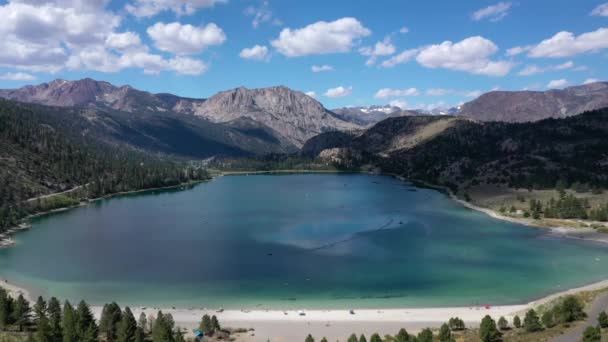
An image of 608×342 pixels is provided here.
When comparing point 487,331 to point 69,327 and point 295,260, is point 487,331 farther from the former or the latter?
point 295,260

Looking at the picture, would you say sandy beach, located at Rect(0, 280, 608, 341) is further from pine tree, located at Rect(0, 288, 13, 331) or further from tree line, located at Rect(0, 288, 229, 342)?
pine tree, located at Rect(0, 288, 13, 331)

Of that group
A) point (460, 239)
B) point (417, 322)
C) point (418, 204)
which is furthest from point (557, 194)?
point (417, 322)

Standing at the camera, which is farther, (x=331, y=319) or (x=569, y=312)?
(x=331, y=319)

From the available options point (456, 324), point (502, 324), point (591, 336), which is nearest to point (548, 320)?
point (502, 324)

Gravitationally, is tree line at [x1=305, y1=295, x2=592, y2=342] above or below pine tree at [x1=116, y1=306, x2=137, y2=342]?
below

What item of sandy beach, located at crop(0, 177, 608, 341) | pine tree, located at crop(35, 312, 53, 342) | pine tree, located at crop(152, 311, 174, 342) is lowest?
sandy beach, located at crop(0, 177, 608, 341)

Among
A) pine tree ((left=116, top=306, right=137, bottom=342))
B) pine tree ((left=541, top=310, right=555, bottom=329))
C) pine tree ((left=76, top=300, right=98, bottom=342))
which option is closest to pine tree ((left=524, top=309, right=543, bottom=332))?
pine tree ((left=541, top=310, right=555, bottom=329))

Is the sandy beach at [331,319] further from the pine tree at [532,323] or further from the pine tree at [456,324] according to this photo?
the pine tree at [532,323]
